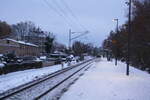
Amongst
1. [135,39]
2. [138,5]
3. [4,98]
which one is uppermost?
[138,5]

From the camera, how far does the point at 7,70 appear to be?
30781mm

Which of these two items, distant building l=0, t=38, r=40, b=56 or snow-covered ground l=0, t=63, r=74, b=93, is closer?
snow-covered ground l=0, t=63, r=74, b=93

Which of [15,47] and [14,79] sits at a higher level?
[15,47]

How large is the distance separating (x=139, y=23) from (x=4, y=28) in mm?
92070

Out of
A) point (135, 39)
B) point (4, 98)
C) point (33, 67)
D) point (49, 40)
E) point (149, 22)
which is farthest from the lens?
point (49, 40)

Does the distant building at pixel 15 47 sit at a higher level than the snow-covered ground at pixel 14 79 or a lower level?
higher

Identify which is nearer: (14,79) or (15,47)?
(14,79)

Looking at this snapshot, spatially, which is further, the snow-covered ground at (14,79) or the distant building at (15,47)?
the distant building at (15,47)

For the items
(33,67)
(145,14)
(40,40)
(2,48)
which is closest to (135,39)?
(145,14)

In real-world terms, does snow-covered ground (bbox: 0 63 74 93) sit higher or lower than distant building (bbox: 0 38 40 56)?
lower

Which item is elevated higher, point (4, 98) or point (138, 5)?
point (138, 5)

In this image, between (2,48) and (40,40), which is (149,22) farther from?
(40,40)

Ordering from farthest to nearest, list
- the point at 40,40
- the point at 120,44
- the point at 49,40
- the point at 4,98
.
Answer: the point at 40,40 → the point at 49,40 → the point at 120,44 → the point at 4,98

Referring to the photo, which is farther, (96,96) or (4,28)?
(4,28)
